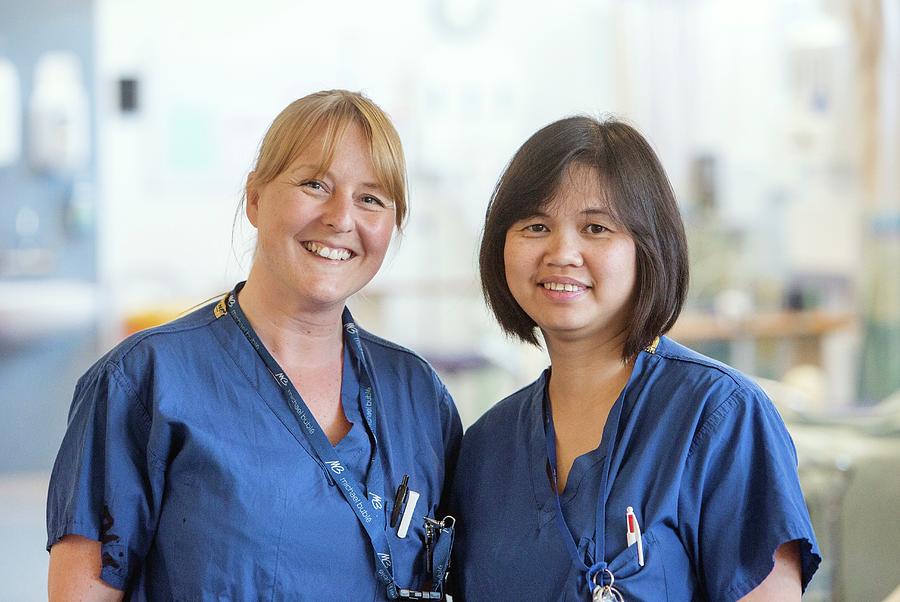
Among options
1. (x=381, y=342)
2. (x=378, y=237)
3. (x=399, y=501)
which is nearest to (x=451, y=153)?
(x=381, y=342)

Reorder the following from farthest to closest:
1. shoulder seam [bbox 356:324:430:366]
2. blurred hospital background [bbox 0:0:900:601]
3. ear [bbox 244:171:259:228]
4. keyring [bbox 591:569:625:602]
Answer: blurred hospital background [bbox 0:0:900:601] → shoulder seam [bbox 356:324:430:366] → ear [bbox 244:171:259:228] → keyring [bbox 591:569:625:602]

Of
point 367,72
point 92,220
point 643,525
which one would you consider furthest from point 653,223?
point 367,72

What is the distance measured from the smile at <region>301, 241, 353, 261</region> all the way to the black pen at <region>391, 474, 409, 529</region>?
349 mm

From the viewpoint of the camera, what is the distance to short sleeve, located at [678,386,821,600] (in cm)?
133

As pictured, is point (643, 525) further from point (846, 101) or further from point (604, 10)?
point (604, 10)

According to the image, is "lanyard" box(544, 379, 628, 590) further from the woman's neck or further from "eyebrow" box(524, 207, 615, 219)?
"eyebrow" box(524, 207, 615, 219)

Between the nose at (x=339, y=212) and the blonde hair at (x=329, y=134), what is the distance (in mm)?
49

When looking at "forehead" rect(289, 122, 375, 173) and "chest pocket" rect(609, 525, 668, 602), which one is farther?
"forehead" rect(289, 122, 375, 173)

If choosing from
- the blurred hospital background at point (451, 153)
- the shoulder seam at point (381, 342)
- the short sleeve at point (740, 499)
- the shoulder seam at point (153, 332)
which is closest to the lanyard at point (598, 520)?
the short sleeve at point (740, 499)

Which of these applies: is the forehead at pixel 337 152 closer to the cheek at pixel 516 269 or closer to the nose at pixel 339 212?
the nose at pixel 339 212

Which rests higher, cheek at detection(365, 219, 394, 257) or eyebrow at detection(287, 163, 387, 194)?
eyebrow at detection(287, 163, 387, 194)

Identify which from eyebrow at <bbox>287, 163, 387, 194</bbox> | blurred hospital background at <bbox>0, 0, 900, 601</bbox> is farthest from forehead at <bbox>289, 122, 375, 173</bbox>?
blurred hospital background at <bbox>0, 0, 900, 601</bbox>

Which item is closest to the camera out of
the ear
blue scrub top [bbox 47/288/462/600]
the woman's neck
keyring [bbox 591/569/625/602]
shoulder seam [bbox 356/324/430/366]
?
keyring [bbox 591/569/625/602]

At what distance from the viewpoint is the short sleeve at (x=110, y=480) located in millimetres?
1436
